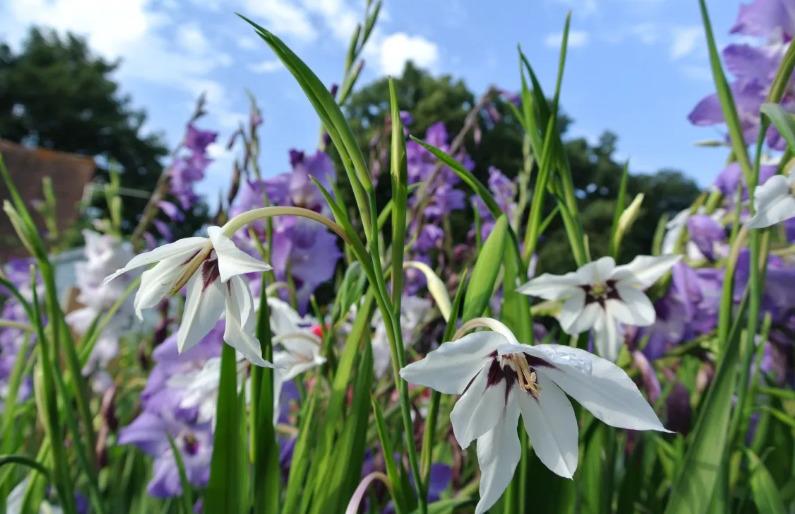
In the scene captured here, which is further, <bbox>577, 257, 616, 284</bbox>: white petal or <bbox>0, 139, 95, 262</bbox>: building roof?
<bbox>0, 139, 95, 262</bbox>: building roof

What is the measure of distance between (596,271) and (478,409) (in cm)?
42

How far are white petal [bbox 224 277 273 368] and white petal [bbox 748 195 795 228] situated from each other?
0.51 meters

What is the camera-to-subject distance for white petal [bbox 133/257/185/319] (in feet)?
2.05

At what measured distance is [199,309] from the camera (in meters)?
0.65

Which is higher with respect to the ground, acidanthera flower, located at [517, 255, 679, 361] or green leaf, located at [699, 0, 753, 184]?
green leaf, located at [699, 0, 753, 184]

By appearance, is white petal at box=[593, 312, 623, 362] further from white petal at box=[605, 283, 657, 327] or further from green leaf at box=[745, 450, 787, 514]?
green leaf at box=[745, 450, 787, 514]

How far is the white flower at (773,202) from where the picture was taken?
0.72m

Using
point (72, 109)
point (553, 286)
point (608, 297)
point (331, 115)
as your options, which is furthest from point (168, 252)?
point (72, 109)

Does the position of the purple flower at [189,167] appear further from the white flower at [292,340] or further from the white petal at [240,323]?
the white petal at [240,323]

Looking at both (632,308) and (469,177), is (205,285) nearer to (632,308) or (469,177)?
(469,177)

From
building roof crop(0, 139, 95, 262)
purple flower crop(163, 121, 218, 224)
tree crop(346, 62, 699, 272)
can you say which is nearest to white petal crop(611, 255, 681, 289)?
purple flower crop(163, 121, 218, 224)

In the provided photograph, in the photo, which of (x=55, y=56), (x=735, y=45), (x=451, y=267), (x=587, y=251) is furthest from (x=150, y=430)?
(x=55, y=56)

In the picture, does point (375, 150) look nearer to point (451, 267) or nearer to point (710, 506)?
point (451, 267)

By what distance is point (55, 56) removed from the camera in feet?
101
